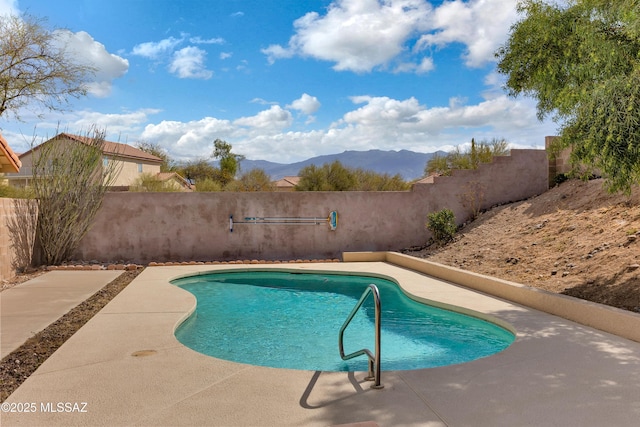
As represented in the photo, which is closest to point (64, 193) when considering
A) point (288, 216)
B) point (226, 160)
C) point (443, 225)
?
point (288, 216)

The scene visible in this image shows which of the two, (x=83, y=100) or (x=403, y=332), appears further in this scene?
(x=83, y=100)

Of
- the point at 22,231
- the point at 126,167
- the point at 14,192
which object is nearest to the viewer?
the point at 22,231

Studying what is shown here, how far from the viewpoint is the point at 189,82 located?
2447 centimetres

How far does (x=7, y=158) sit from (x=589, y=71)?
35.1 feet

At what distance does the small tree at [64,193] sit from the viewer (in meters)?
12.1

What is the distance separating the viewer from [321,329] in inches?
291

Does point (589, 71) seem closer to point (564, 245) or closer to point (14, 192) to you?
point (564, 245)

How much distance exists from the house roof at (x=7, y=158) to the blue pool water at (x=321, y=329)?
14.8 feet

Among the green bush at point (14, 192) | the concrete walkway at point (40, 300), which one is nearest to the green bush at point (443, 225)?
the concrete walkway at point (40, 300)

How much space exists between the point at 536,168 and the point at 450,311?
8.85m

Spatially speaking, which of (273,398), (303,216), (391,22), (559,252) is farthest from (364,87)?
(273,398)

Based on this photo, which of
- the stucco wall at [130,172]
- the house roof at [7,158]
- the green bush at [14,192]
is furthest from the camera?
the stucco wall at [130,172]

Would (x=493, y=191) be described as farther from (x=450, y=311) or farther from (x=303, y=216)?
(x=450, y=311)

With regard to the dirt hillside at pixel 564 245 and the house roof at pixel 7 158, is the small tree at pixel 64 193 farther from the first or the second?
the dirt hillside at pixel 564 245
